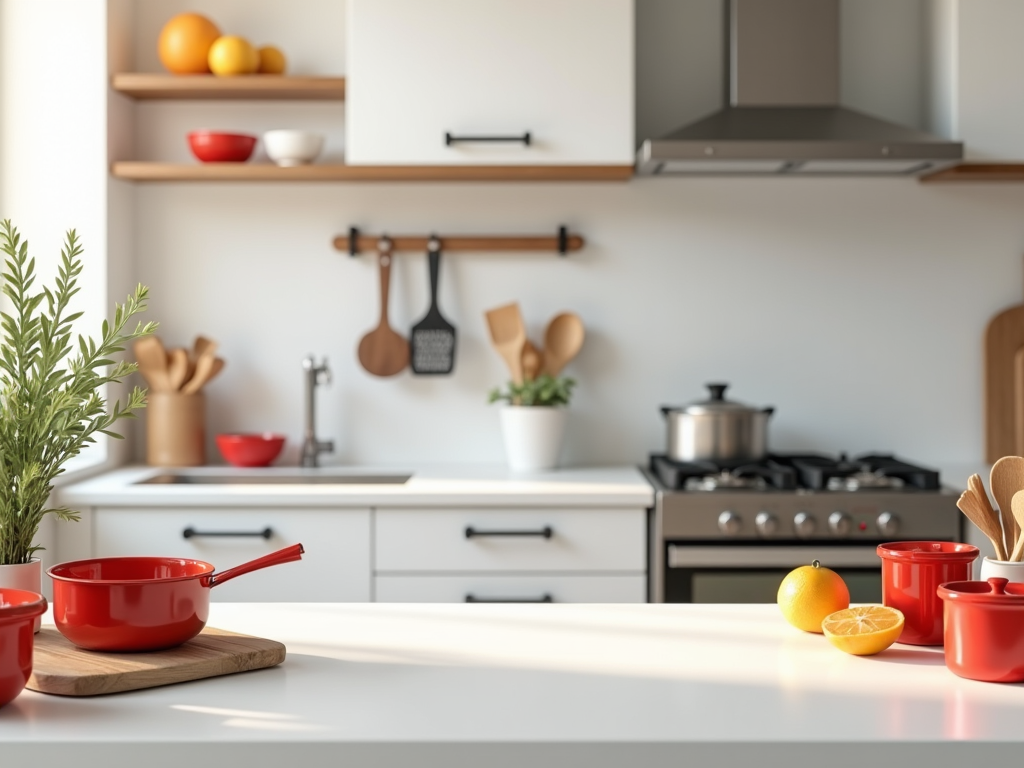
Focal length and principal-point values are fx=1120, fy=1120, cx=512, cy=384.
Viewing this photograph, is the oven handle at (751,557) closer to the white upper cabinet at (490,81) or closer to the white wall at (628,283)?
A: the white wall at (628,283)

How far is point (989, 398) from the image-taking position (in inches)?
129

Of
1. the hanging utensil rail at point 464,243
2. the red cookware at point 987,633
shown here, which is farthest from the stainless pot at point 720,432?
the red cookware at point 987,633

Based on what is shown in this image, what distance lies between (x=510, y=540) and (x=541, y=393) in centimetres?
53

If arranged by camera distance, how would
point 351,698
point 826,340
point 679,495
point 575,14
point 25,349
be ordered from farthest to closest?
point 826,340, point 575,14, point 679,495, point 25,349, point 351,698

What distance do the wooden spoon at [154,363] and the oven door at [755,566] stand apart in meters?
1.54

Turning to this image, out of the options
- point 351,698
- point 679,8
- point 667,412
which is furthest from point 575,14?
point 351,698

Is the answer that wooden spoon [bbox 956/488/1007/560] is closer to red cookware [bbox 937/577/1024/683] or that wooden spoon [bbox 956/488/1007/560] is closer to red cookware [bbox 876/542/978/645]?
red cookware [bbox 876/542/978/645]

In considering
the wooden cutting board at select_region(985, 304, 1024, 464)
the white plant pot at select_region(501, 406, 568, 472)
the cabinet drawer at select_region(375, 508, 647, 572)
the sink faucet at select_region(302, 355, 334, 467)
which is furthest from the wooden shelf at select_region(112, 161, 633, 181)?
the wooden cutting board at select_region(985, 304, 1024, 464)

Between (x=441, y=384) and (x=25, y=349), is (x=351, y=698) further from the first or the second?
(x=441, y=384)

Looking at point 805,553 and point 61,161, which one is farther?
point 61,161

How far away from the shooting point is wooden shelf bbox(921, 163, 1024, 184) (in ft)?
9.87

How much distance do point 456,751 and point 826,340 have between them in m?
2.60

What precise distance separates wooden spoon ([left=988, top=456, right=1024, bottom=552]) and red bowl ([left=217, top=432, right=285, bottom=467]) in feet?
7.42

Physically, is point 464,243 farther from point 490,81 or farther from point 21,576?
point 21,576
